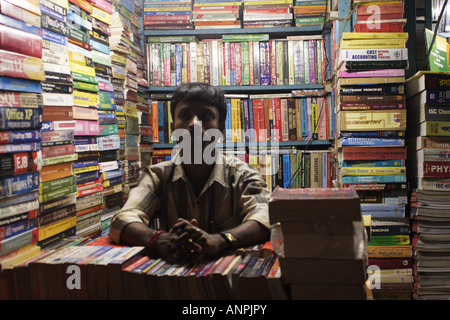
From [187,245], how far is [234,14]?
2138 millimetres

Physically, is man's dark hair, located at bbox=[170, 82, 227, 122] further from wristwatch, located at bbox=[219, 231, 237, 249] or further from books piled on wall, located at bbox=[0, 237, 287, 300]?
books piled on wall, located at bbox=[0, 237, 287, 300]

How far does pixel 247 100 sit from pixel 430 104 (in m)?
1.17

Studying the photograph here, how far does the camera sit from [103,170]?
2.04 meters

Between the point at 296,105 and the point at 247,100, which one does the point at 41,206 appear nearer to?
the point at 247,100

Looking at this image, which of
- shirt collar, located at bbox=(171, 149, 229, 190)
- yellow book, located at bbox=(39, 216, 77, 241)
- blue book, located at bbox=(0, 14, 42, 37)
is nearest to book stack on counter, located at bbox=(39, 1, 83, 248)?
yellow book, located at bbox=(39, 216, 77, 241)

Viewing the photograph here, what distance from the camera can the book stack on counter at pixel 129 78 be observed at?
2326mm

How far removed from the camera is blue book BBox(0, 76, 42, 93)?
3.50ft

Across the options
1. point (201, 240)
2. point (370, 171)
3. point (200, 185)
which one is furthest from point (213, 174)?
point (370, 171)

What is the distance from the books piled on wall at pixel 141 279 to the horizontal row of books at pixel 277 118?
1.77 metres

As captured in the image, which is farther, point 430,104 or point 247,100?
point 247,100

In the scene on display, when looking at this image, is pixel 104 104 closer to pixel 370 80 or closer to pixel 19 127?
pixel 19 127

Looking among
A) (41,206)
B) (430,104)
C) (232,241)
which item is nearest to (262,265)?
(232,241)

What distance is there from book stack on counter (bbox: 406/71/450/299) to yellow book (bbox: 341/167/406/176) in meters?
0.11

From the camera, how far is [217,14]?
8.76 ft
